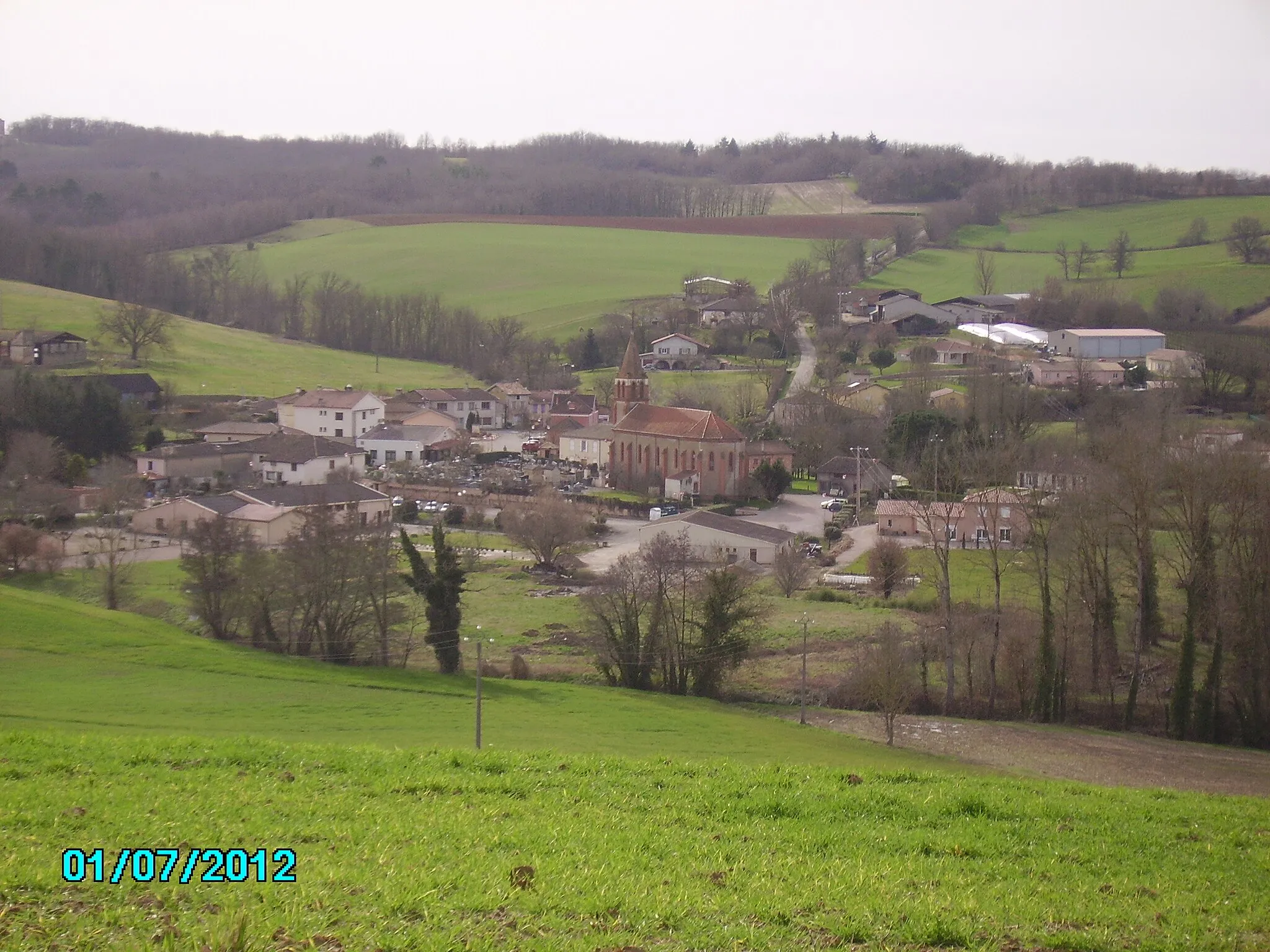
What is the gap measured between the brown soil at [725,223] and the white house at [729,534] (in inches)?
2619

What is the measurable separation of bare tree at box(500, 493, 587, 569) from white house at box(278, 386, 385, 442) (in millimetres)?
21114

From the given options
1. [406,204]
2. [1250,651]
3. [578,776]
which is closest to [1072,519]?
[1250,651]

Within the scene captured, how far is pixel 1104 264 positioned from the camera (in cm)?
8475

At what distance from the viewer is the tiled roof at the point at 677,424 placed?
158ft

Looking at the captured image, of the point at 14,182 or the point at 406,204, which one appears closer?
the point at 14,182

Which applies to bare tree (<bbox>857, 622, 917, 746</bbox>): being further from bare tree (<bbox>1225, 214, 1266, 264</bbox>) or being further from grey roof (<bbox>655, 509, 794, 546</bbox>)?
bare tree (<bbox>1225, 214, 1266, 264</bbox>)

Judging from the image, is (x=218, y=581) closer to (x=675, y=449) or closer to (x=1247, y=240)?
(x=675, y=449)

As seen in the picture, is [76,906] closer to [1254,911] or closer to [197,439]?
[1254,911]

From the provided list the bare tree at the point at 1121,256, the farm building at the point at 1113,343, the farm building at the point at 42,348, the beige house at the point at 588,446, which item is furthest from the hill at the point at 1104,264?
the farm building at the point at 42,348

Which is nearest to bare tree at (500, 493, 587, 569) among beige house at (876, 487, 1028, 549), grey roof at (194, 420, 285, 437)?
beige house at (876, 487, 1028, 549)

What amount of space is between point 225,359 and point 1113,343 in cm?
5373

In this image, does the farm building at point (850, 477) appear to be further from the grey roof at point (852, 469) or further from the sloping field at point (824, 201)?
the sloping field at point (824, 201)

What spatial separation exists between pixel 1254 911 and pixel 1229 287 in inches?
2969

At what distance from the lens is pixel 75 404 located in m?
47.6
